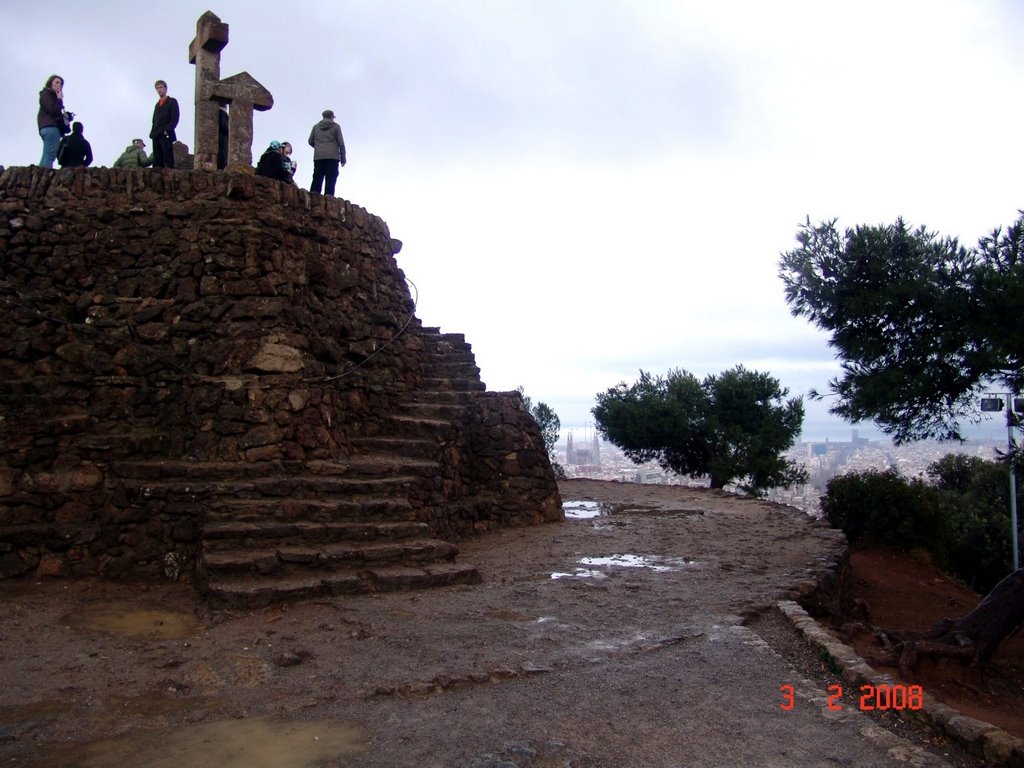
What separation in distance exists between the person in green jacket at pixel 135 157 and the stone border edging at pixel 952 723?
9589 mm

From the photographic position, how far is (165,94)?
9406 millimetres

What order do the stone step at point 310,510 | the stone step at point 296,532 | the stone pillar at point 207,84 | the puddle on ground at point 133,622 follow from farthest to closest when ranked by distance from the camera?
the stone pillar at point 207,84 < the stone step at point 310,510 < the stone step at point 296,532 < the puddle on ground at point 133,622

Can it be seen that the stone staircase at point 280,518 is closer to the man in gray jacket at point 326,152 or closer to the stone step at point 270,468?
the stone step at point 270,468

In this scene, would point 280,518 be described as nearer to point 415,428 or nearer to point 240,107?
point 415,428

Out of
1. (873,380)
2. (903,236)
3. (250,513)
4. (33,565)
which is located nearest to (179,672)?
(250,513)

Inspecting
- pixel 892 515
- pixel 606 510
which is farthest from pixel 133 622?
pixel 892 515

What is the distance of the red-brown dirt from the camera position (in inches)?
235

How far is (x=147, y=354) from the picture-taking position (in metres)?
7.80

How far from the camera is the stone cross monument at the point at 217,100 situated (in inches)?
349

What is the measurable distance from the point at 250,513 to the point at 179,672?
91.7 inches

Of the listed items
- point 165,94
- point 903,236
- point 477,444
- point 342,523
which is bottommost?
point 342,523

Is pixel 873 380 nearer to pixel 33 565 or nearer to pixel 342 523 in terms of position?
pixel 342 523

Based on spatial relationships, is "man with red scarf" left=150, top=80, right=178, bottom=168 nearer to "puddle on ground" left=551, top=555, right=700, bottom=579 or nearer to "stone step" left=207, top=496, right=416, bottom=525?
"stone step" left=207, top=496, right=416, bottom=525
